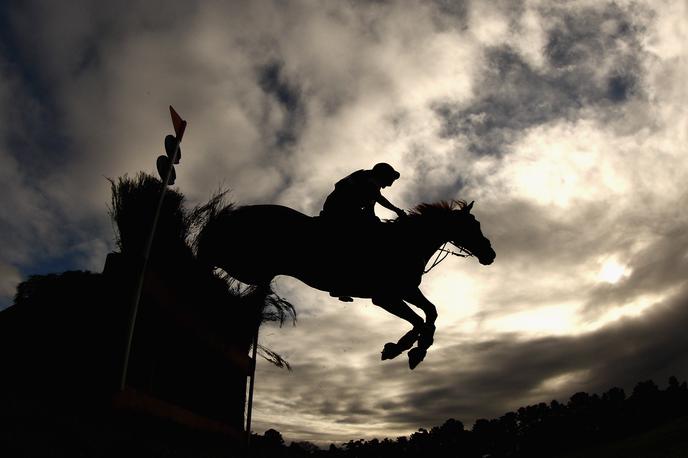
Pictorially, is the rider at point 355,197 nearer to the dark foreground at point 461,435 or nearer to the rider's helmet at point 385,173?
the rider's helmet at point 385,173

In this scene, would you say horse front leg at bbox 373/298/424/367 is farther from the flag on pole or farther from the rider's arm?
the flag on pole

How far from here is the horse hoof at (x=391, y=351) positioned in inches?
240

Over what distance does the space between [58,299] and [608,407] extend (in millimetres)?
8448

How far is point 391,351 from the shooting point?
20.0ft

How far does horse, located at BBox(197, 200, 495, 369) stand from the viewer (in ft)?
18.2

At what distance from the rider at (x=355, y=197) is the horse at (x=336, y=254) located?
0.10 meters

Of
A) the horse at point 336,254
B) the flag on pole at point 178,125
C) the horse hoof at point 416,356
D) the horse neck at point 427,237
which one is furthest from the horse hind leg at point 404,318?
the flag on pole at point 178,125

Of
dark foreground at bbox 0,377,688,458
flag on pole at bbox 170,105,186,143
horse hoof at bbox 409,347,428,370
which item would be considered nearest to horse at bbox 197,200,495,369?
horse hoof at bbox 409,347,428,370

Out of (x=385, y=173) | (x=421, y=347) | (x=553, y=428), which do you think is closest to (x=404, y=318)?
(x=421, y=347)

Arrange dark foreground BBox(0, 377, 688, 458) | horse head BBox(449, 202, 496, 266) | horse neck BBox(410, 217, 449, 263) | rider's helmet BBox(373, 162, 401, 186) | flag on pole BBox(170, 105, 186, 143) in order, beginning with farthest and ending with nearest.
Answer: horse head BBox(449, 202, 496, 266), horse neck BBox(410, 217, 449, 263), rider's helmet BBox(373, 162, 401, 186), flag on pole BBox(170, 105, 186, 143), dark foreground BBox(0, 377, 688, 458)

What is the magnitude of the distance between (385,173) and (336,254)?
1179 millimetres

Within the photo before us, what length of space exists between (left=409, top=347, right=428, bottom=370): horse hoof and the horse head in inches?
62.6

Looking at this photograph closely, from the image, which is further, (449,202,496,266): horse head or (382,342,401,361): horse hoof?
(449,202,496,266): horse head

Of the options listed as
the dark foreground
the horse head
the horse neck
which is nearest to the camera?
→ the dark foreground
